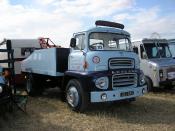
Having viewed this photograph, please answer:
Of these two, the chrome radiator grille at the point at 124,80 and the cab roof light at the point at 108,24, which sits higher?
the cab roof light at the point at 108,24

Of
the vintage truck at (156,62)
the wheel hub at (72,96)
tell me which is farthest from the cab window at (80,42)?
the vintage truck at (156,62)

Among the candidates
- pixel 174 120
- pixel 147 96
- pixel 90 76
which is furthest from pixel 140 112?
pixel 147 96

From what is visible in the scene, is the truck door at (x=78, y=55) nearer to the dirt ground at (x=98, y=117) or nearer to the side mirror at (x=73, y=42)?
the side mirror at (x=73, y=42)

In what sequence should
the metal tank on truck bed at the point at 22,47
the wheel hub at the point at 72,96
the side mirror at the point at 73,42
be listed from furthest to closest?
1. the metal tank on truck bed at the point at 22,47
2. the side mirror at the point at 73,42
3. the wheel hub at the point at 72,96

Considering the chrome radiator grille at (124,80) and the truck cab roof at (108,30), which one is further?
the truck cab roof at (108,30)

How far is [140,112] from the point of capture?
9398 millimetres

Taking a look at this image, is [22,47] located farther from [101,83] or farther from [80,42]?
[101,83]

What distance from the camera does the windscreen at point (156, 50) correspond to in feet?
43.1

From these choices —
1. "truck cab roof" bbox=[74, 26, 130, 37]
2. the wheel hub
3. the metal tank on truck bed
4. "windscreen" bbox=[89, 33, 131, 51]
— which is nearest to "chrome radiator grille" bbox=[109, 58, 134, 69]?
"windscreen" bbox=[89, 33, 131, 51]

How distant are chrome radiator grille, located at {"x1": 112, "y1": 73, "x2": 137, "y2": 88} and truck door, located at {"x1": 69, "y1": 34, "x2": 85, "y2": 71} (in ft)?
3.29

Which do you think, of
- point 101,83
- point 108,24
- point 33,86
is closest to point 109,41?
point 108,24

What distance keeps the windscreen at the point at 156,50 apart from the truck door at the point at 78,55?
4.23 m

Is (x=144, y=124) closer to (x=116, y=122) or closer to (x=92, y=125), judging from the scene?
(x=116, y=122)

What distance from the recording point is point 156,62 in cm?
1256
